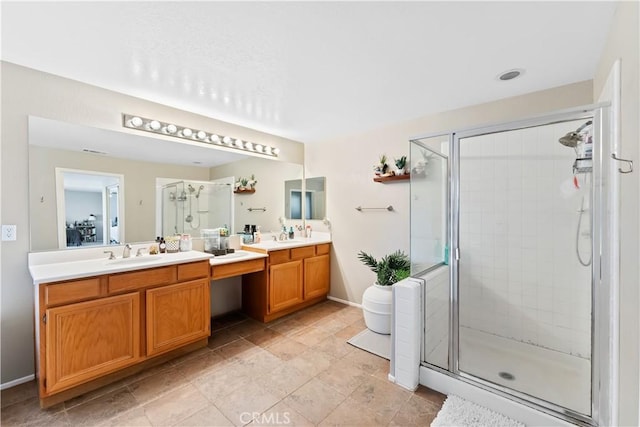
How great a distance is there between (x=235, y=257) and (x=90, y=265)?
3.76ft

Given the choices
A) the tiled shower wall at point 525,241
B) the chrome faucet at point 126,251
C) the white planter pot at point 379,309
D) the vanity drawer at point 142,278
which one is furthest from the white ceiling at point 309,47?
the white planter pot at point 379,309

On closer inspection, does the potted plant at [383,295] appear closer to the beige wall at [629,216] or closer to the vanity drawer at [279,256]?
the vanity drawer at [279,256]

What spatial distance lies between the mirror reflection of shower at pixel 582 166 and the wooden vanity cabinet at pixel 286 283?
2.55 m

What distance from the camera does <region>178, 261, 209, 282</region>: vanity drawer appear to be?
2.23 metres

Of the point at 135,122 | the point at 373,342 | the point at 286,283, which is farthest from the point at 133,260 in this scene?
the point at 373,342

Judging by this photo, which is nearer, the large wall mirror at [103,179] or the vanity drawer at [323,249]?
the large wall mirror at [103,179]

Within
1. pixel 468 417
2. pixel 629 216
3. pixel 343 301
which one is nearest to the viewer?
pixel 629 216

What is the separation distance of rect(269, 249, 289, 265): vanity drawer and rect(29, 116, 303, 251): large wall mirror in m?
0.70

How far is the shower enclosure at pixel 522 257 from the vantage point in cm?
149

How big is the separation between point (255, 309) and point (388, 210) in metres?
1.95

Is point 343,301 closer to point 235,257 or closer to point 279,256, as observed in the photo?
point 279,256

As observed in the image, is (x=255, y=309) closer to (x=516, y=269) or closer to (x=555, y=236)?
(x=516, y=269)

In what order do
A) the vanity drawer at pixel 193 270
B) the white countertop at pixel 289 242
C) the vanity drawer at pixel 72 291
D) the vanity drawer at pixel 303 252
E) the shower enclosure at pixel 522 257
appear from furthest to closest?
the vanity drawer at pixel 303 252 < the white countertop at pixel 289 242 < the vanity drawer at pixel 193 270 < the vanity drawer at pixel 72 291 < the shower enclosure at pixel 522 257

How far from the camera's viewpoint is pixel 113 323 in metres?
1.88
